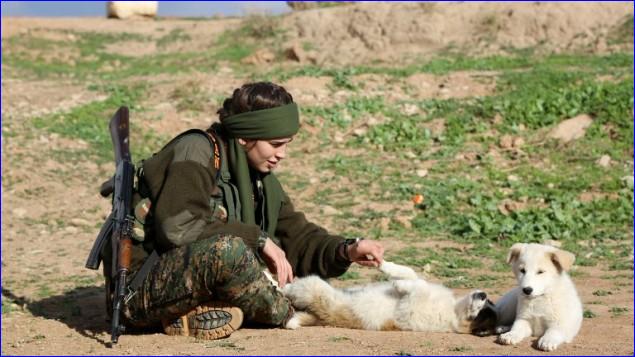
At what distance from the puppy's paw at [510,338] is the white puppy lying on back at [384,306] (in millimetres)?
328

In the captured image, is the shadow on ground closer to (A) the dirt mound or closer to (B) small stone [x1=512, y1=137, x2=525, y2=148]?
(B) small stone [x1=512, y1=137, x2=525, y2=148]

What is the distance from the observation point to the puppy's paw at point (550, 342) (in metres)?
3.92

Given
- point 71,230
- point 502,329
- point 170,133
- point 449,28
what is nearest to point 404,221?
point 71,230

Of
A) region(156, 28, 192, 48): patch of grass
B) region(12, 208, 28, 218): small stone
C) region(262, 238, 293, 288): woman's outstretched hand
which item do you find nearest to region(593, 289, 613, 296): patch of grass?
region(262, 238, 293, 288): woman's outstretched hand

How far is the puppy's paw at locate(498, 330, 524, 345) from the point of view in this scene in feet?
13.3

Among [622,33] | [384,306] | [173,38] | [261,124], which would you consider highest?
[622,33]

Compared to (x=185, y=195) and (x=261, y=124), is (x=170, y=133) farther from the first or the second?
(x=185, y=195)

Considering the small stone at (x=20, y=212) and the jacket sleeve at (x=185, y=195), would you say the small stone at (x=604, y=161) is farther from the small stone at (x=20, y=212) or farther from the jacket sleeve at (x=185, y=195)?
the jacket sleeve at (x=185, y=195)

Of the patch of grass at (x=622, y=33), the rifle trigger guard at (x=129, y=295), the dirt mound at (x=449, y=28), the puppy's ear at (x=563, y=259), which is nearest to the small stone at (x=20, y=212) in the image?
the rifle trigger guard at (x=129, y=295)

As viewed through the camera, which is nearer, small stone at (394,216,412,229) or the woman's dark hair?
the woman's dark hair

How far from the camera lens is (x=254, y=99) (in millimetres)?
4426

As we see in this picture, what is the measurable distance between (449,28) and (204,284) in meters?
15.9

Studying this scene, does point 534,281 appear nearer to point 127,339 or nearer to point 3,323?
point 127,339

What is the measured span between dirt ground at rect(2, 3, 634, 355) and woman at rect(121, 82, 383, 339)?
0.15 metres
